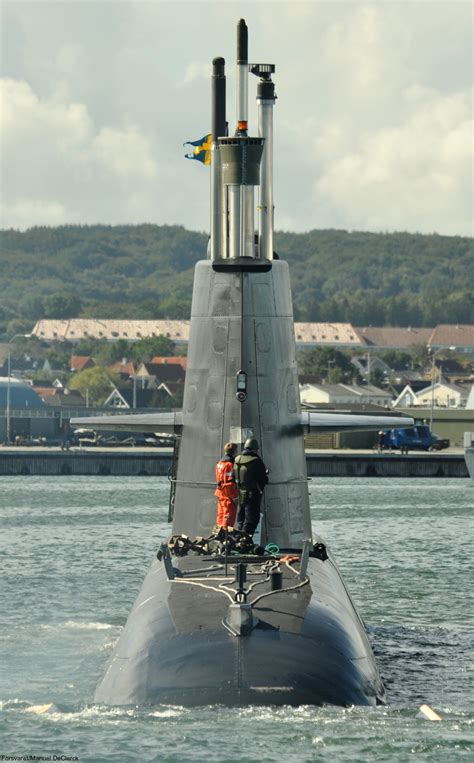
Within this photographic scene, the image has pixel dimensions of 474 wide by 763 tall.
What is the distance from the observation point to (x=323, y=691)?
57.3ft

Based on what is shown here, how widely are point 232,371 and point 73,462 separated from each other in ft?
276

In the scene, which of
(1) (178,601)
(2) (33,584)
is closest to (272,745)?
(1) (178,601)

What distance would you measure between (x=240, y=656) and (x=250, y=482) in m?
5.19

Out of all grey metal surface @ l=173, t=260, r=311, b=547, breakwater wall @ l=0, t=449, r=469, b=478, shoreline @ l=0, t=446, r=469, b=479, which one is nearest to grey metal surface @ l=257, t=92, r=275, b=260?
grey metal surface @ l=173, t=260, r=311, b=547

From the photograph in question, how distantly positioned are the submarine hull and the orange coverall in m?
2.44

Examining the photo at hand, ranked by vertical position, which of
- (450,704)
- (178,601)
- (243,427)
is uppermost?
(243,427)

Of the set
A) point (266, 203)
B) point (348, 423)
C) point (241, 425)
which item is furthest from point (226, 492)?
point (266, 203)

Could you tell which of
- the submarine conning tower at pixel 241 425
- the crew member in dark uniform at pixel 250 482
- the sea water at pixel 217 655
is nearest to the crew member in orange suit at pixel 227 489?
the crew member in dark uniform at pixel 250 482

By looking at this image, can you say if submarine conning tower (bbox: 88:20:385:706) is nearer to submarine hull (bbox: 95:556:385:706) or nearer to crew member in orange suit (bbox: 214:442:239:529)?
submarine hull (bbox: 95:556:385:706)

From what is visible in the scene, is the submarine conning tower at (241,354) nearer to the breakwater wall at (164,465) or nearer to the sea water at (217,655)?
the sea water at (217,655)

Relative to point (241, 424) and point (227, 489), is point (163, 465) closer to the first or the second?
point (241, 424)

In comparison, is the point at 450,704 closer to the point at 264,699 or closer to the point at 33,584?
the point at 264,699

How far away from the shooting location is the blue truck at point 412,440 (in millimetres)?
122938

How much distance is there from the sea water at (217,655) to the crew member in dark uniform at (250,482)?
126 inches
